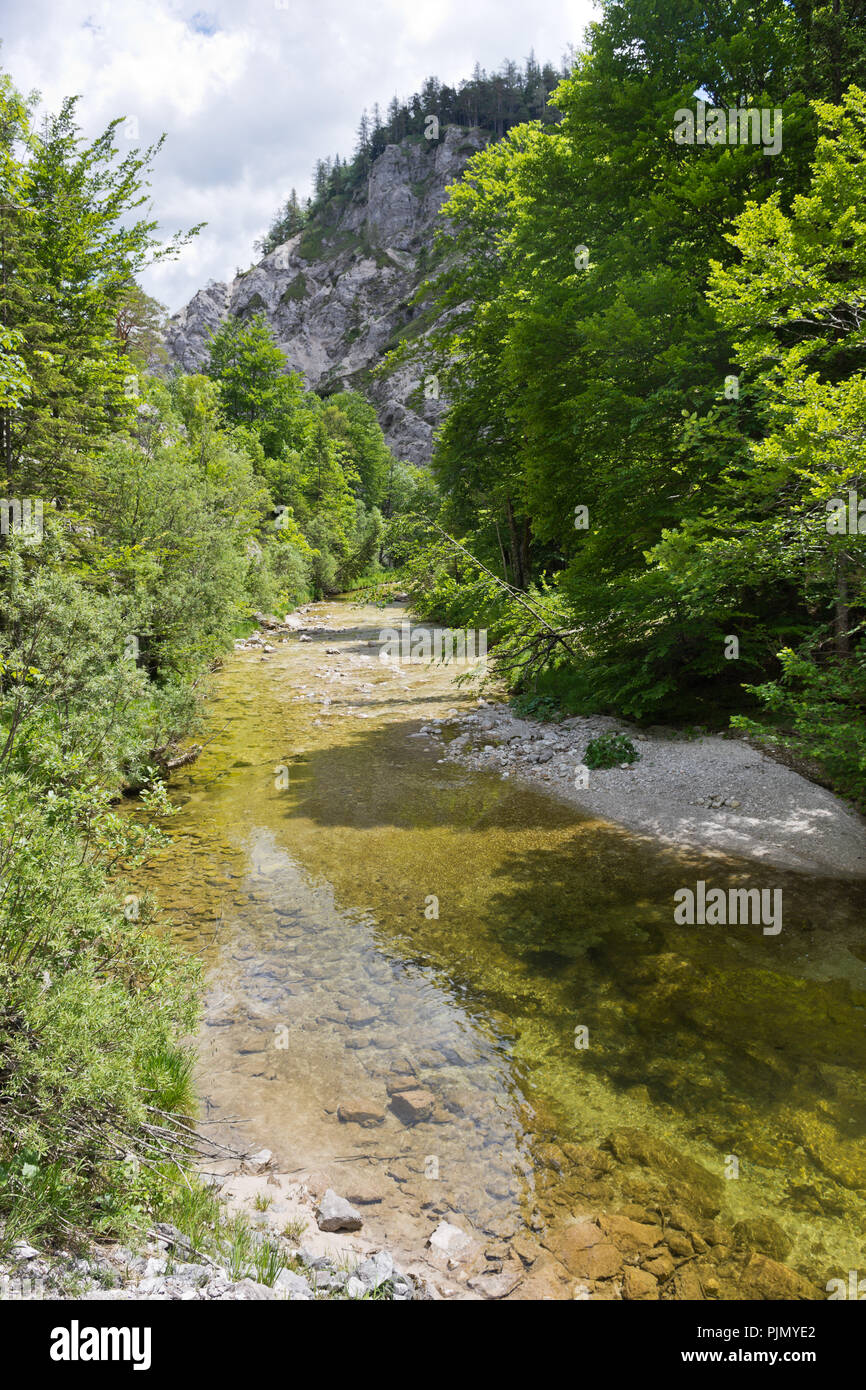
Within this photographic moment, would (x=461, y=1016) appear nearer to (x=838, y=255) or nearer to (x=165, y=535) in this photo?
(x=838, y=255)

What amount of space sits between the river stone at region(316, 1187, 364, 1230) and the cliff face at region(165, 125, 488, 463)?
9031 centimetres

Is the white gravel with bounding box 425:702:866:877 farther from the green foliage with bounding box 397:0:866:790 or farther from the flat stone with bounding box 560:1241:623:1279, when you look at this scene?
the flat stone with bounding box 560:1241:623:1279

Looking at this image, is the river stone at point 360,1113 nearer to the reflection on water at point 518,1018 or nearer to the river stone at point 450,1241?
the reflection on water at point 518,1018

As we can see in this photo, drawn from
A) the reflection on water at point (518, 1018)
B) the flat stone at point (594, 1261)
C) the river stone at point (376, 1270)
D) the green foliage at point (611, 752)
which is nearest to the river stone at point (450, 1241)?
the reflection on water at point (518, 1018)

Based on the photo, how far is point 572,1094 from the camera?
469cm

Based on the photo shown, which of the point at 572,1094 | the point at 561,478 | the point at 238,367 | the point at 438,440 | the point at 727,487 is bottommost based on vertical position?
the point at 572,1094

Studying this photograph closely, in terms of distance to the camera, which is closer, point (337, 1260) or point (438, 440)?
point (337, 1260)

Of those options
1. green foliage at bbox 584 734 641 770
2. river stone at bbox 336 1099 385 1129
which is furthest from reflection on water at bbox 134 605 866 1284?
green foliage at bbox 584 734 641 770

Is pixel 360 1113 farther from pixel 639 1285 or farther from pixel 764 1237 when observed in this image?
pixel 764 1237

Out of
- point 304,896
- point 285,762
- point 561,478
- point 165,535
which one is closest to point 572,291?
point 561,478

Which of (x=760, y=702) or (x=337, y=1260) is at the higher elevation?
(x=760, y=702)

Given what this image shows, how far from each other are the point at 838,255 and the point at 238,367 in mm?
37517

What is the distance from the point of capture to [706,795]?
30.6 ft

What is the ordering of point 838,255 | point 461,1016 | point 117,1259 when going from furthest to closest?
point 838,255 < point 461,1016 < point 117,1259
